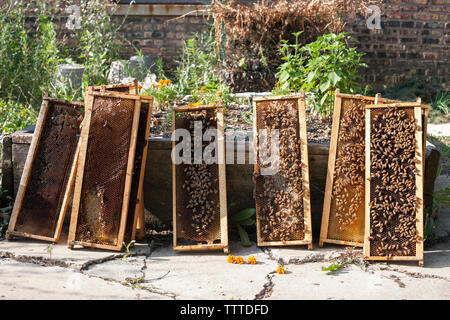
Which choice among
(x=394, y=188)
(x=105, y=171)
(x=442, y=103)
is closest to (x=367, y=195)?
(x=394, y=188)

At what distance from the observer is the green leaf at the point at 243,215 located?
3934 millimetres

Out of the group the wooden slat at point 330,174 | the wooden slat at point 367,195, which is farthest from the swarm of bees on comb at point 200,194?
the wooden slat at point 367,195

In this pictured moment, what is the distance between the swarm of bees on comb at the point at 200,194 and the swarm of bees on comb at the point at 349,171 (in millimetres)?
814

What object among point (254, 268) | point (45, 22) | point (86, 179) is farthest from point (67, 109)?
point (45, 22)

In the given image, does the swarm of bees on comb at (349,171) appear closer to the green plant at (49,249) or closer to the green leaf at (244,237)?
the green leaf at (244,237)

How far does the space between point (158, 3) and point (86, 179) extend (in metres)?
5.29

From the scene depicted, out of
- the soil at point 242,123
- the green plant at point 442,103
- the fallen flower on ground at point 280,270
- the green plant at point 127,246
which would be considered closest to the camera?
the fallen flower on ground at point 280,270

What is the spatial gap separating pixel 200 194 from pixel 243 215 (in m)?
0.38

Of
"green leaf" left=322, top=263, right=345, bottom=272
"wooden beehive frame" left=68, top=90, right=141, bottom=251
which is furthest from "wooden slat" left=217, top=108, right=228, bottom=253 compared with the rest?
"green leaf" left=322, top=263, right=345, bottom=272

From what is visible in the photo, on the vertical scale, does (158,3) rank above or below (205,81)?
above

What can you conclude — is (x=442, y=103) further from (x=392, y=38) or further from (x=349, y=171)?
(x=349, y=171)

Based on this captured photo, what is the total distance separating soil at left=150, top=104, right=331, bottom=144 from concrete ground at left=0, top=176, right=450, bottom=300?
0.90 m

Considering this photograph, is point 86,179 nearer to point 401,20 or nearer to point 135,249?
point 135,249
